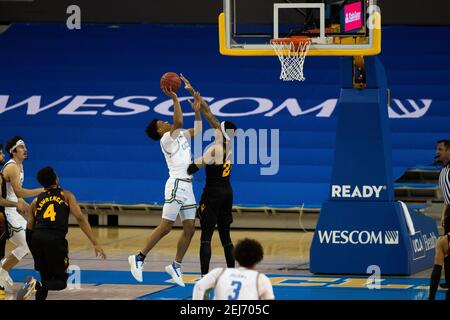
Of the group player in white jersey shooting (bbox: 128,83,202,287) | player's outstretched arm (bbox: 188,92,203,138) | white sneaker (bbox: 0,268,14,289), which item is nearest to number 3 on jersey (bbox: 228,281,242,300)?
player in white jersey shooting (bbox: 128,83,202,287)

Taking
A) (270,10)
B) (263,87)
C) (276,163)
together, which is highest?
(270,10)

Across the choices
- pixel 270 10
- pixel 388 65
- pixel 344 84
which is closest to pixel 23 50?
pixel 270 10

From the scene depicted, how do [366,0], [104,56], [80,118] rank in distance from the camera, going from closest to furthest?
[366,0] < [80,118] < [104,56]

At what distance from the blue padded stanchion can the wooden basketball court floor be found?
277 mm

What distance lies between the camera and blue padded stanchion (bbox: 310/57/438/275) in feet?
42.0

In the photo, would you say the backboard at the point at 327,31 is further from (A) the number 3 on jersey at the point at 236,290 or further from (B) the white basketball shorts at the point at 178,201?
(A) the number 3 on jersey at the point at 236,290

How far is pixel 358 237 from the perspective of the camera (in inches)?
504

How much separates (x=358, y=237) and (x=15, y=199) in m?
4.42

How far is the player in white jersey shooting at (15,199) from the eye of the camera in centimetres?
1153

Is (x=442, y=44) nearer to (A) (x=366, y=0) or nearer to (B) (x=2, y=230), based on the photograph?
(A) (x=366, y=0)

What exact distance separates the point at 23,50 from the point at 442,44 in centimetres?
995

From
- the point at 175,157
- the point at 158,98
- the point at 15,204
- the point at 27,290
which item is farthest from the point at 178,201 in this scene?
the point at 158,98

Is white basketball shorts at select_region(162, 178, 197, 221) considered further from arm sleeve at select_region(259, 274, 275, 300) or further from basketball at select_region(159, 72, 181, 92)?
arm sleeve at select_region(259, 274, 275, 300)

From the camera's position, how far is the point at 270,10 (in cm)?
2353
